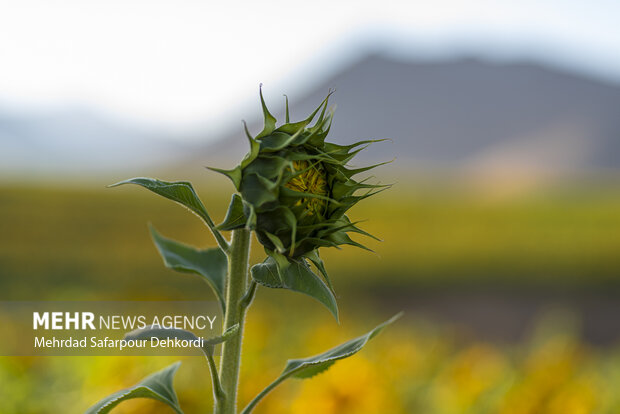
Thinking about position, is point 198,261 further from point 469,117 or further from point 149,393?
point 469,117

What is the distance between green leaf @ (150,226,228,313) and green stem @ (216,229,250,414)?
0.06 m

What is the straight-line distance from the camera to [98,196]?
16.5 feet

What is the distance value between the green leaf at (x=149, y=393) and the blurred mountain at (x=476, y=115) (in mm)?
33047

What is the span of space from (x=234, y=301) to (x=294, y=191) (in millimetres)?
102

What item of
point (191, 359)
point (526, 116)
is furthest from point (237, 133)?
point (191, 359)

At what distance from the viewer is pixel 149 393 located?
0.44 metres

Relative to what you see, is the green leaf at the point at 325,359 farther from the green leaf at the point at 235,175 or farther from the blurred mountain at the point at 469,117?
the blurred mountain at the point at 469,117

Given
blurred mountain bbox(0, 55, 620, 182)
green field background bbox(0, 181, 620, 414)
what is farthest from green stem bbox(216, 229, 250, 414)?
blurred mountain bbox(0, 55, 620, 182)

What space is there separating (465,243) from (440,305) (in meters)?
0.57

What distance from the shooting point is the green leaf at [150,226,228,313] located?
1.70ft

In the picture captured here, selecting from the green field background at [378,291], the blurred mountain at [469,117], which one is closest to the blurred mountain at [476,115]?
the blurred mountain at [469,117]

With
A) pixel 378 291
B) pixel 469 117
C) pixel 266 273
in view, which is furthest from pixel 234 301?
pixel 469 117

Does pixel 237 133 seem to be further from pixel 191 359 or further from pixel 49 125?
pixel 191 359

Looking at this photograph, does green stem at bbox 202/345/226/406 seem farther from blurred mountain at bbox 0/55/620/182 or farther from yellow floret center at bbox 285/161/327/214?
blurred mountain at bbox 0/55/620/182
